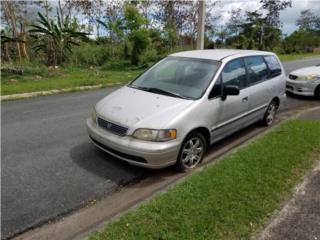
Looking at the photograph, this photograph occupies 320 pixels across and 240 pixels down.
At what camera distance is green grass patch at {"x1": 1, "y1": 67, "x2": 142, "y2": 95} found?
10.5m

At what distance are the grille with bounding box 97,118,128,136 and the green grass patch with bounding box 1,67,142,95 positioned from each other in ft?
21.4

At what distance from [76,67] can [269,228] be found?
15009mm

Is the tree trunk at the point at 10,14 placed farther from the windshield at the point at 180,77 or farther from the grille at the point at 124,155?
the grille at the point at 124,155

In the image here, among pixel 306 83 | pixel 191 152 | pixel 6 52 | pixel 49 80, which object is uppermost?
pixel 6 52

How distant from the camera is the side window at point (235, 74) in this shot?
5.04 m

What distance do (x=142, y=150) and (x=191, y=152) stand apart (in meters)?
0.88

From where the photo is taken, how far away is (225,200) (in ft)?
11.2

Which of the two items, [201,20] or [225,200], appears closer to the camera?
[225,200]

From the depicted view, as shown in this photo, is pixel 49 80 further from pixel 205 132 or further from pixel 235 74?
pixel 205 132

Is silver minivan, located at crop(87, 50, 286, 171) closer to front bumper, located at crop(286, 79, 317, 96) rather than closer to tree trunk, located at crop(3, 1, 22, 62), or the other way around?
front bumper, located at crop(286, 79, 317, 96)

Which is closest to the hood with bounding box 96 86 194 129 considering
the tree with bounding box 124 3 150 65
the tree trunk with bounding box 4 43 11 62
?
the tree trunk with bounding box 4 43 11 62

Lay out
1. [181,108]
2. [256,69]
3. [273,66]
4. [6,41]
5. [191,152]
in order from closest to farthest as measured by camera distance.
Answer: [181,108] → [191,152] → [256,69] → [273,66] → [6,41]

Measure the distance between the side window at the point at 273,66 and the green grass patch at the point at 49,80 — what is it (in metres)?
7.19

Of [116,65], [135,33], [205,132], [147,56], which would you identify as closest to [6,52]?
[116,65]
